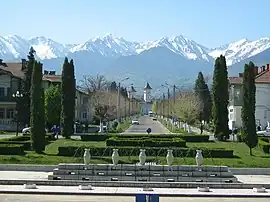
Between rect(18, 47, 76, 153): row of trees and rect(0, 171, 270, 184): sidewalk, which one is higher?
rect(18, 47, 76, 153): row of trees

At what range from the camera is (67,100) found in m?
51.8

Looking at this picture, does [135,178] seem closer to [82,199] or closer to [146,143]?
[82,199]

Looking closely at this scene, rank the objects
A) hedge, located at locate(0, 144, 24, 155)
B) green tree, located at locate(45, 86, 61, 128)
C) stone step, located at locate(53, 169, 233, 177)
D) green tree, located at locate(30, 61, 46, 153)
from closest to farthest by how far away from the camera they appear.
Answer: stone step, located at locate(53, 169, 233, 177), hedge, located at locate(0, 144, 24, 155), green tree, located at locate(30, 61, 46, 153), green tree, located at locate(45, 86, 61, 128)

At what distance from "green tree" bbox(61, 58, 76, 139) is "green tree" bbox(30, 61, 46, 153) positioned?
15253 mm

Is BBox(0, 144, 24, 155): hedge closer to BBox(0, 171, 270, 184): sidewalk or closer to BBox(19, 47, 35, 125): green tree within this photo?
BBox(0, 171, 270, 184): sidewalk

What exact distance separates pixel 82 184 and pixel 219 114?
27.3 meters

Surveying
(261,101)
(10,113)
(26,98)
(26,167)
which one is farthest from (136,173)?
(261,101)

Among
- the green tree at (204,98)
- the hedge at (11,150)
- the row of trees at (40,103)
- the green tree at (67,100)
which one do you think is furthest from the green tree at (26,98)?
the green tree at (204,98)

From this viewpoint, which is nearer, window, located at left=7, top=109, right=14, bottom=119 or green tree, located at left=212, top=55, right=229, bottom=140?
green tree, located at left=212, top=55, right=229, bottom=140

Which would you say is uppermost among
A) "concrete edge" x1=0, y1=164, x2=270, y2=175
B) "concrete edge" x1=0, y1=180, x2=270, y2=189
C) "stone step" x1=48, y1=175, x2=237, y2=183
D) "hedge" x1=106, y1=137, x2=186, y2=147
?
"hedge" x1=106, y1=137, x2=186, y2=147

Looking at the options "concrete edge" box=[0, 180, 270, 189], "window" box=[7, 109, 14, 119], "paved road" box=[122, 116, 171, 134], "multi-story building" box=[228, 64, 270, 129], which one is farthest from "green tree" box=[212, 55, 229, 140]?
"window" box=[7, 109, 14, 119]

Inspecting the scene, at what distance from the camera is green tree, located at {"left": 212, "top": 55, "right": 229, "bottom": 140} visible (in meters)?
49.7

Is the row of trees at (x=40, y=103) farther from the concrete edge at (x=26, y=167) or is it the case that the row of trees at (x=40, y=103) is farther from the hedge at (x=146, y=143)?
the hedge at (x=146, y=143)

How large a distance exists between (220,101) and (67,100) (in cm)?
1411
